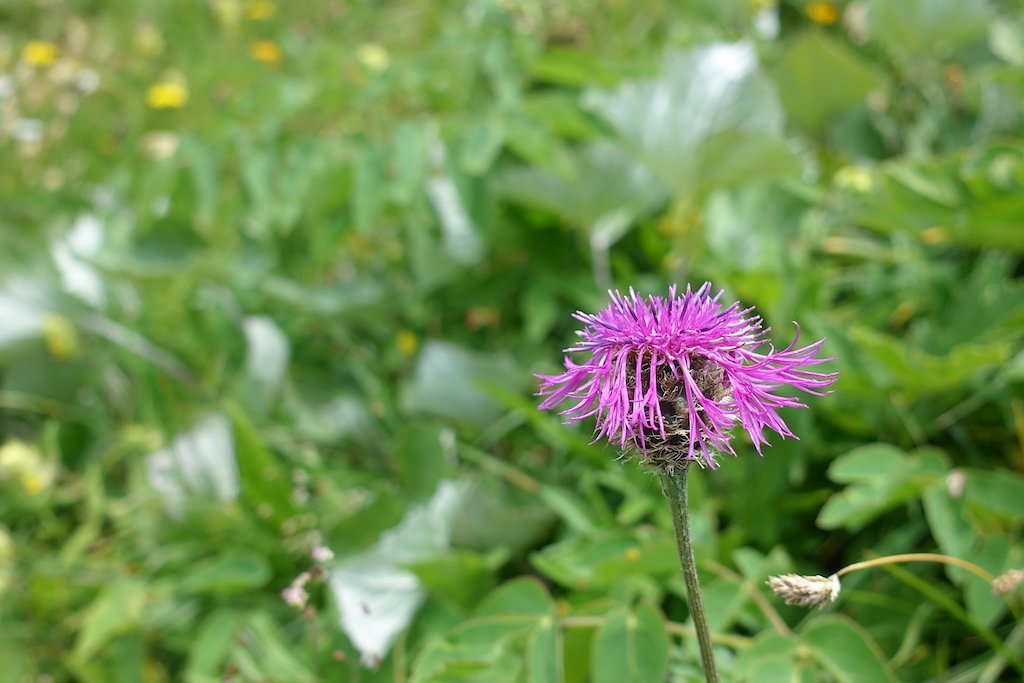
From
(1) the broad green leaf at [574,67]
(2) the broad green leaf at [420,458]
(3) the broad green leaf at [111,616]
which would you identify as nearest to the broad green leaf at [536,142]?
(1) the broad green leaf at [574,67]

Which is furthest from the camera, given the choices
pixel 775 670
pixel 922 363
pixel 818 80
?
pixel 818 80

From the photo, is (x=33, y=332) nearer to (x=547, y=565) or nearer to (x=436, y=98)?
(x=436, y=98)

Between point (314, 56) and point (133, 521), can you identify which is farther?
point (314, 56)

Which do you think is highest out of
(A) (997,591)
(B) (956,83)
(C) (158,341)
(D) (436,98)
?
(B) (956,83)

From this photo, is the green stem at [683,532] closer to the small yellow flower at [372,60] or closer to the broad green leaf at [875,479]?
the broad green leaf at [875,479]

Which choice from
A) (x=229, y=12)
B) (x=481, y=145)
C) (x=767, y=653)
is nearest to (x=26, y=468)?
(x=481, y=145)

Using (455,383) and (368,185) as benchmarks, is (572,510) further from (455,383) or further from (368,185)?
(368,185)

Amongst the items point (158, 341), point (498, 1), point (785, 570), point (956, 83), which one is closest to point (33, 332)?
point (158, 341)
